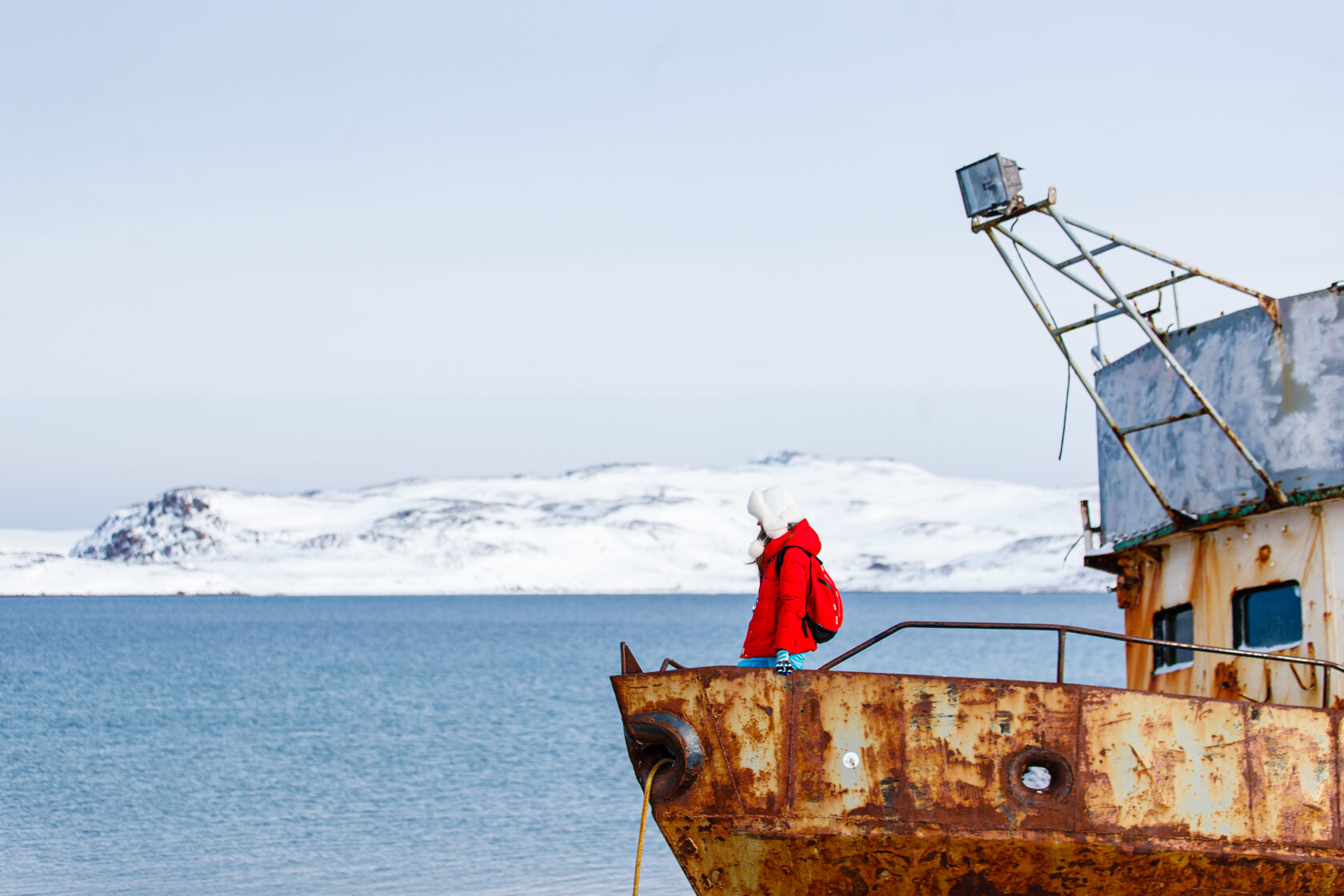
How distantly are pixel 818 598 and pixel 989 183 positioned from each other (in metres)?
3.27

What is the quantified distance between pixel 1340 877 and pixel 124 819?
63.8ft

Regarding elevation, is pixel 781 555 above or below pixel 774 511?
below

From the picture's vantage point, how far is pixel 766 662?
8.34 meters

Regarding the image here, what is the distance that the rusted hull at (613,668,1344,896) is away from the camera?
7.85m

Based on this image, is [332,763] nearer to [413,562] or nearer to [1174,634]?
[1174,634]

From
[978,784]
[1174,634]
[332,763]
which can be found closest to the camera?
[978,784]

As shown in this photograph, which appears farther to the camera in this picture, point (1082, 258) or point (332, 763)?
point (332, 763)

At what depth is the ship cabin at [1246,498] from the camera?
30.1 feet

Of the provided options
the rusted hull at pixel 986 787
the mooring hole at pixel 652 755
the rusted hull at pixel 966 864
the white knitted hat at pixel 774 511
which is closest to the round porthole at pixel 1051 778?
the rusted hull at pixel 986 787

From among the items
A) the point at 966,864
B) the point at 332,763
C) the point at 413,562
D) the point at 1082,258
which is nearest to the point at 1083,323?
the point at 1082,258

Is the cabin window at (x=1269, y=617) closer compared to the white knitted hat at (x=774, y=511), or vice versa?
the white knitted hat at (x=774, y=511)

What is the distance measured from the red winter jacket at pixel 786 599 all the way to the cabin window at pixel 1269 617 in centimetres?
339

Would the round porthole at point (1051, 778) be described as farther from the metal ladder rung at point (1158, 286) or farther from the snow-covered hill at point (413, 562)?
the snow-covered hill at point (413, 562)

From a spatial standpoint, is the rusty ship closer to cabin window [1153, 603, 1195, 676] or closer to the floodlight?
cabin window [1153, 603, 1195, 676]
